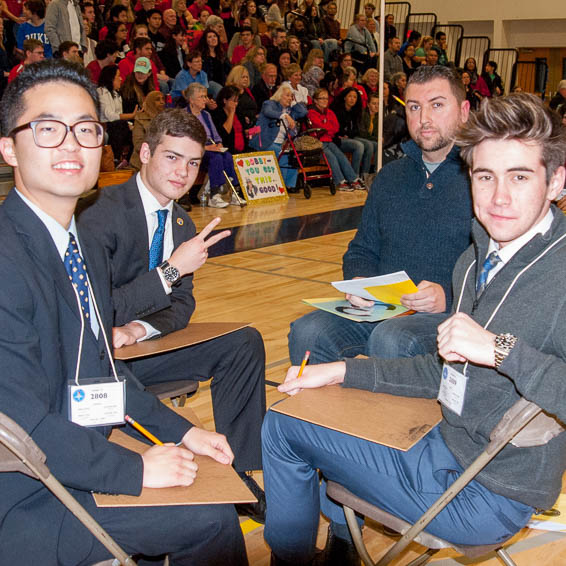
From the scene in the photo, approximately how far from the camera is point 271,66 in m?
10.4

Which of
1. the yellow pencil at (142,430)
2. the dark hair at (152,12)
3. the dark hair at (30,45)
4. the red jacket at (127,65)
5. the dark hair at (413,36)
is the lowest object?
the yellow pencil at (142,430)

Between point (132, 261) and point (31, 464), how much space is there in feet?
4.71

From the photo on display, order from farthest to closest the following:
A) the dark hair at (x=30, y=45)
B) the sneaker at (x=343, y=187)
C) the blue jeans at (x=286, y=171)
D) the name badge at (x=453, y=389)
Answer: the sneaker at (x=343, y=187), the blue jeans at (x=286, y=171), the dark hair at (x=30, y=45), the name badge at (x=453, y=389)

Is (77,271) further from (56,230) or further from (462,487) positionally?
(462,487)

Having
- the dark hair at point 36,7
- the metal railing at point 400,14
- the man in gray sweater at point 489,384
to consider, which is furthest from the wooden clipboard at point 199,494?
the metal railing at point 400,14

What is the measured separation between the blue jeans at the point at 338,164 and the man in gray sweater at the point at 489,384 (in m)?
9.21

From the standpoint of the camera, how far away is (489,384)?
1.58 m

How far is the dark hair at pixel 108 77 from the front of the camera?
28.3 feet

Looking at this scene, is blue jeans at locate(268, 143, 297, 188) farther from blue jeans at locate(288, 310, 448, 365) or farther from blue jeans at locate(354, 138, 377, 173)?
→ blue jeans at locate(288, 310, 448, 365)

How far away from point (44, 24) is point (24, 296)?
8.74 metres

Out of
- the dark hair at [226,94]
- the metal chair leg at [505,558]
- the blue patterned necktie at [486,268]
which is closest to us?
the blue patterned necktie at [486,268]

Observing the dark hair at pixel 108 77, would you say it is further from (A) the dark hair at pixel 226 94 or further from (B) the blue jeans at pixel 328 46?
(B) the blue jeans at pixel 328 46

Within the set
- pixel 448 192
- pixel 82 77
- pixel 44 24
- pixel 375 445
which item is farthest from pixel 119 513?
pixel 44 24

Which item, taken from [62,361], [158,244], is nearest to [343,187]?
[158,244]
